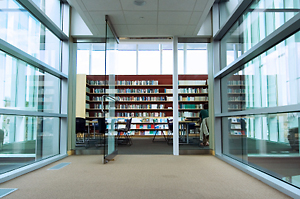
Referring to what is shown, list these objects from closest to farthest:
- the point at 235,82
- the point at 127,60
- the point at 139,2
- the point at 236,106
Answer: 1. the point at 139,2
2. the point at 236,106
3. the point at 235,82
4. the point at 127,60

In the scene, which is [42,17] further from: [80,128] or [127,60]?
[127,60]

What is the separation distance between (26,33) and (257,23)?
11.2 ft

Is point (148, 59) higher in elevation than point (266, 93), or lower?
higher

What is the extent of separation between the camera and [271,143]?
2857 millimetres

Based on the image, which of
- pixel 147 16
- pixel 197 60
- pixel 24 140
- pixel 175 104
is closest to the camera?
pixel 24 140

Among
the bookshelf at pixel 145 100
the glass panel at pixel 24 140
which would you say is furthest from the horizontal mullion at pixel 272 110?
the bookshelf at pixel 145 100

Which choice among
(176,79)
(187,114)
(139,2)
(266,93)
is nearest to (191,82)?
(176,79)

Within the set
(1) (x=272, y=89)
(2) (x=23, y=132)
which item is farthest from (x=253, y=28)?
(2) (x=23, y=132)

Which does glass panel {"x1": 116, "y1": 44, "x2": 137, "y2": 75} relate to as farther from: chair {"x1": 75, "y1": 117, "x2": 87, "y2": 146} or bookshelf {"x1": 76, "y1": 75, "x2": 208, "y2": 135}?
chair {"x1": 75, "y1": 117, "x2": 87, "y2": 146}

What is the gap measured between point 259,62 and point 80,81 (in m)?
4.09

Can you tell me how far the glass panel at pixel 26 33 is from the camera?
308 centimetres

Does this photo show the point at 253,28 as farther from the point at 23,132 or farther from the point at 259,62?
the point at 23,132

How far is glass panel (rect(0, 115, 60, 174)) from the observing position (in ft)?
10.1

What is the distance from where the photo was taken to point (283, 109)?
2453mm
